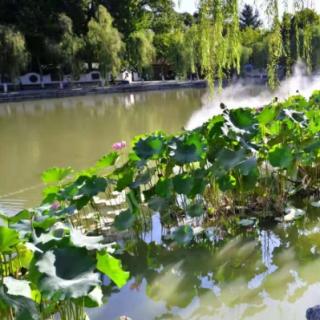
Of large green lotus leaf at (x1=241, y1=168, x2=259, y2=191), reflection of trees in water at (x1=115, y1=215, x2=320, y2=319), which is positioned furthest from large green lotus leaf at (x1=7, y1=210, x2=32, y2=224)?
large green lotus leaf at (x1=241, y1=168, x2=259, y2=191)

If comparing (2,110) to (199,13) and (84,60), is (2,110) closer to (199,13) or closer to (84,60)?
(84,60)

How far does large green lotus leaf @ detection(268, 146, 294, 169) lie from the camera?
3205mm

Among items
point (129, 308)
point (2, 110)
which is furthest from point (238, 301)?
point (2, 110)

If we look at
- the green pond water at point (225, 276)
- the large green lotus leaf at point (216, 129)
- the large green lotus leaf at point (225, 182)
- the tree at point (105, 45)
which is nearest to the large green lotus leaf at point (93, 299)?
the green pond water at point (225, 276)

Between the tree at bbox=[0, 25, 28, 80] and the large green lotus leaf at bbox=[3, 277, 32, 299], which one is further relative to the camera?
the tree at bbox=[0, 25, 28, 80]

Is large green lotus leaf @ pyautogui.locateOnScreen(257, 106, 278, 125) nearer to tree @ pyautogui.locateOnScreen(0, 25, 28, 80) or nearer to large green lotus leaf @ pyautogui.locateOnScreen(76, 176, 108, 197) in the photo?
large green lotus leaf @ pyautogui.locateOnScreen(76, 176, 108, 197)

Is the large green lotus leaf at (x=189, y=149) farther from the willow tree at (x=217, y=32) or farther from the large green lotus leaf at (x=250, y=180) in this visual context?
the willow tree at (x=217, y=32)

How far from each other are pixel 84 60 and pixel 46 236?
24361mm

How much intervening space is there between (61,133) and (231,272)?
8159mm

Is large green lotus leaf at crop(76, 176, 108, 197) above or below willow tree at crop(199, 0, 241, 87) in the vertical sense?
below

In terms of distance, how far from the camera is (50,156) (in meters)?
7.90

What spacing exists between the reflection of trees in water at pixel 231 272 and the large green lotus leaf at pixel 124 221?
0.26 metres

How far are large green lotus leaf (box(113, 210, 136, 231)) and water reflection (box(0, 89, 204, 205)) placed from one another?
230 cm

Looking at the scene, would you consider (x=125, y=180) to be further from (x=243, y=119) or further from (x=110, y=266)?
(x=110, y=266)
